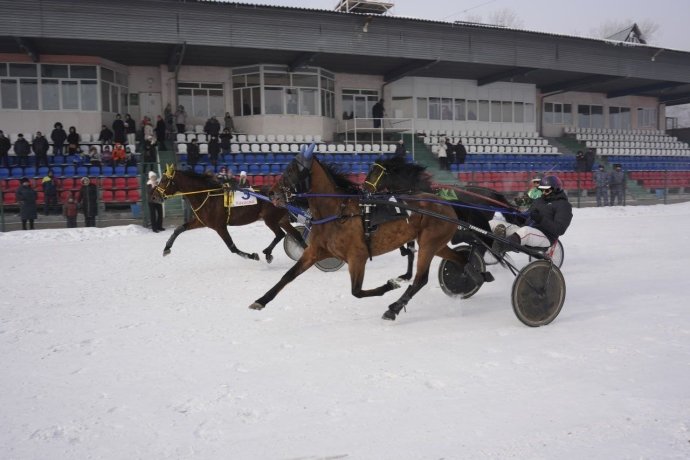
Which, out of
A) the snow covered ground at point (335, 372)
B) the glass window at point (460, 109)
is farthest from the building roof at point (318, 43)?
the snow covered ground at point (335, 372)

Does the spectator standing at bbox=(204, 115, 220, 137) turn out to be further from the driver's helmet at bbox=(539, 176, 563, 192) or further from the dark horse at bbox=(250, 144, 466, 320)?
the driver's helmet at bbox=(539, 176, 563, 192)

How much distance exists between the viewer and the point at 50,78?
21.7 meters

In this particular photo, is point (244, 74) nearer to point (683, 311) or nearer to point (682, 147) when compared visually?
point (683, 311)

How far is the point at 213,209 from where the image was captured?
957 centimetres

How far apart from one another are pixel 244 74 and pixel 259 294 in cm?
1939

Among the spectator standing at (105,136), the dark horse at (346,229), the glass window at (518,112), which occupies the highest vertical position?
the glass window at (518,112)

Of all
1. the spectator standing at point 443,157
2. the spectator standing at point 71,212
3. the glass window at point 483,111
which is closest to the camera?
the spectator standing at point 71,212

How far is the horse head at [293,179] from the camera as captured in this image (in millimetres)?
5543

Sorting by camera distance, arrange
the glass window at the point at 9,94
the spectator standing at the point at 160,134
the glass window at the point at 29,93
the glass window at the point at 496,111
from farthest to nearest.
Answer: the glass window at the point at 496,111
the glass window at the point at 29,93
the glass window at the point at 9,94
the spectator standing at the point at 160,134

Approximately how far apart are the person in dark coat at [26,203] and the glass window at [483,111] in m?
22.7

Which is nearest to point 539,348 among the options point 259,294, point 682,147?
point 259,294

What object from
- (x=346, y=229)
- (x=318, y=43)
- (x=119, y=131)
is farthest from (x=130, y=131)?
(x=346, y=229)

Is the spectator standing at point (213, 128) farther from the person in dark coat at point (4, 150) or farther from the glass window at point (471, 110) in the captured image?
the glass window at point (471, 110)

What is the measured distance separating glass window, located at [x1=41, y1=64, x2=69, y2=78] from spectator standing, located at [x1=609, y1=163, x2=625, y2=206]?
2217 centimetres
